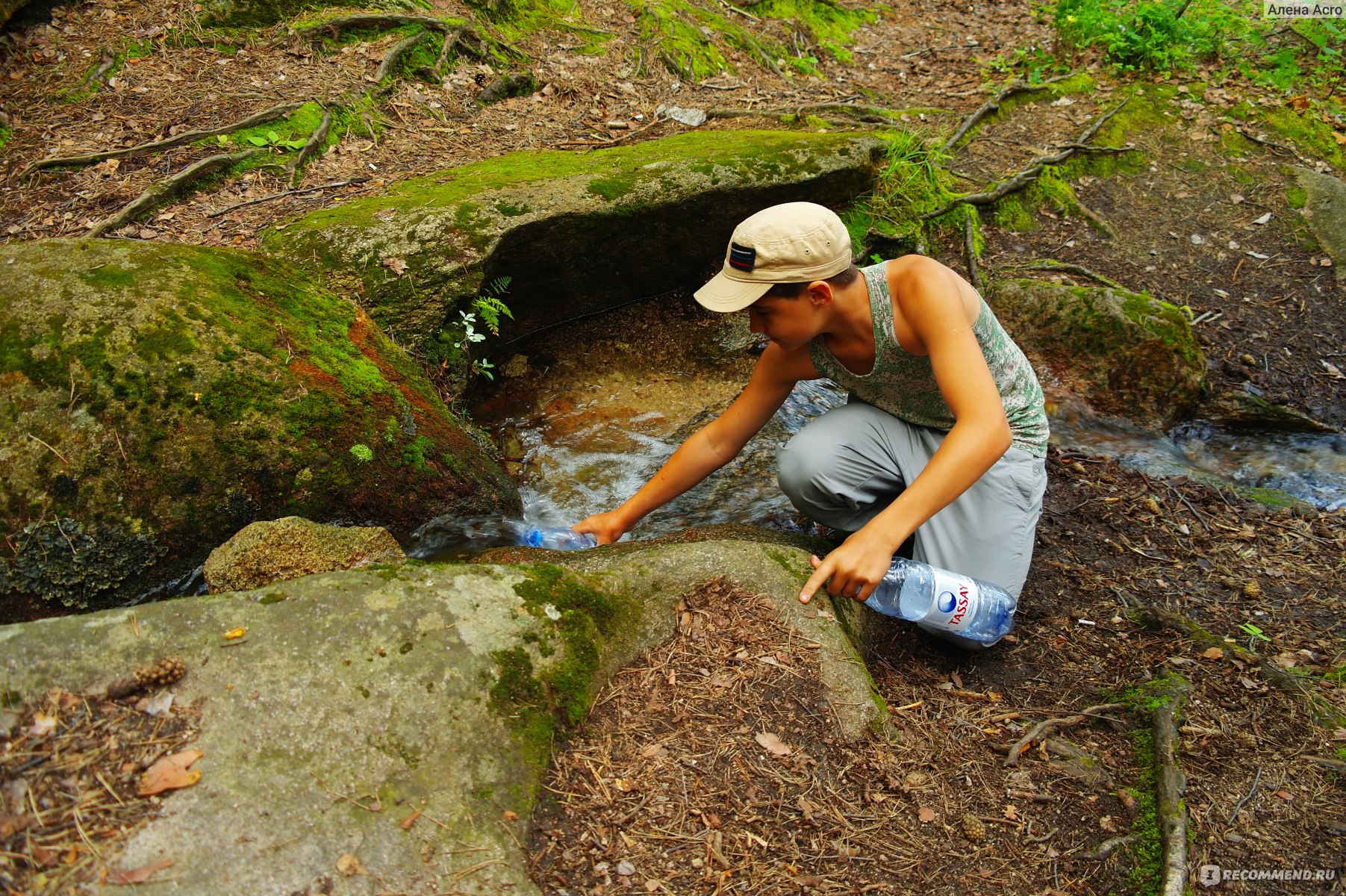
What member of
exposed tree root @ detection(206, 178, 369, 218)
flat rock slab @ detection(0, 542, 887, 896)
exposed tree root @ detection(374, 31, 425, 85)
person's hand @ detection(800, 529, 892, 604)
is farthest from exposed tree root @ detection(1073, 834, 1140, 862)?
exposed tree root @ detection(374, 31, 425, 85)

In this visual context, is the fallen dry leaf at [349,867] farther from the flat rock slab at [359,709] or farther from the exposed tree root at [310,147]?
the exposed tree root at [310,147]

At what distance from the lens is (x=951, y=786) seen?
2.44 m

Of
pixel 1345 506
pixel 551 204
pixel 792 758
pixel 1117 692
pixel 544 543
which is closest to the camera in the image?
pixel 792 758

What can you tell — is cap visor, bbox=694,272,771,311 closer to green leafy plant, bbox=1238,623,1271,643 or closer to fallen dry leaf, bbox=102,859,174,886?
fallen dry leaf, bbox=102,859,174,886

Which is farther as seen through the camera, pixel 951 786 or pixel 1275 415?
pixel 1275 415

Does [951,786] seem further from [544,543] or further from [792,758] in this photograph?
[544,543]

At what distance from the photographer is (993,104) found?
7.77 m

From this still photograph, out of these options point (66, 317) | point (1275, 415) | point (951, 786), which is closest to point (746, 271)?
point (951, 786)

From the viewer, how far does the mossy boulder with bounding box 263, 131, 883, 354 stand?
4.20m

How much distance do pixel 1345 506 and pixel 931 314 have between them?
298 centimetres

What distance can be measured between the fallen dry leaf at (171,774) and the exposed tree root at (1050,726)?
7.58 ft

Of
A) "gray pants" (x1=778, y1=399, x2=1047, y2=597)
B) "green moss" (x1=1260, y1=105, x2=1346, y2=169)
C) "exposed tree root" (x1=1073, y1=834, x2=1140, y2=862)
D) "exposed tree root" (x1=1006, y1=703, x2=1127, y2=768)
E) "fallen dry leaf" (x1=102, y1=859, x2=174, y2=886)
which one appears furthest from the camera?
"green moss" (x1=1260, y1=105, x2=1346, y2=169)

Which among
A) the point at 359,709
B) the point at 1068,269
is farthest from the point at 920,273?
the point at 1068,269

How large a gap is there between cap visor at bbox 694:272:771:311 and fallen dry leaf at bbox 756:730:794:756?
139 cm
